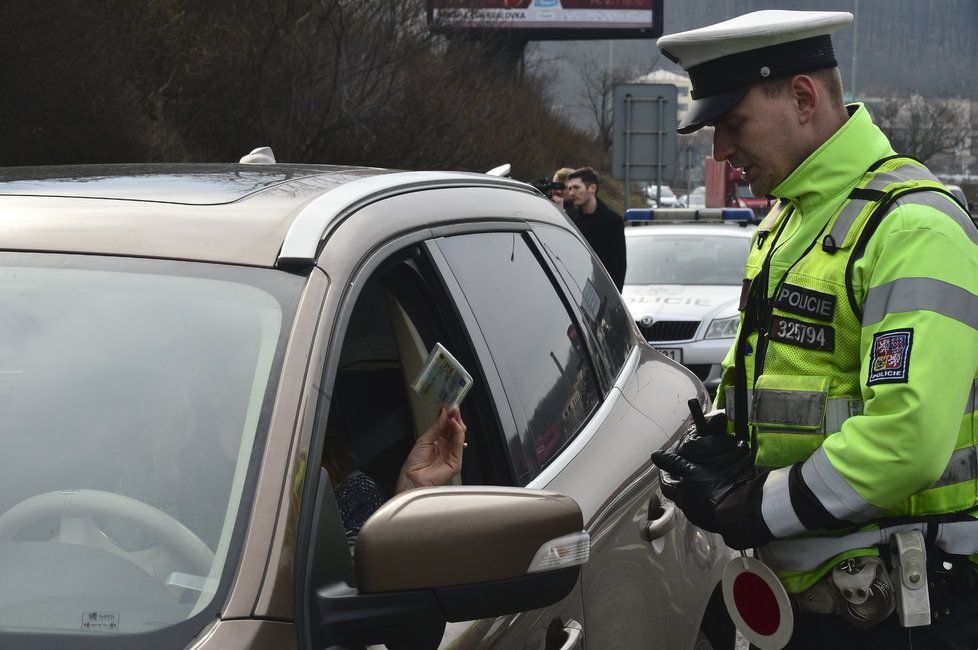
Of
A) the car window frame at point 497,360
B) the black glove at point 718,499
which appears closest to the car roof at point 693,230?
the car window frame at point 497,360

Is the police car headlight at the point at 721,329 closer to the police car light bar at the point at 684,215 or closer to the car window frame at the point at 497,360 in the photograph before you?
the police car light bar at the point at 684,215

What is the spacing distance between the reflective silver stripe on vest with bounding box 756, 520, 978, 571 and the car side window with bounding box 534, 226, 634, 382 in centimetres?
88

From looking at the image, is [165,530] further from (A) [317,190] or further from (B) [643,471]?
(B) [643,471]

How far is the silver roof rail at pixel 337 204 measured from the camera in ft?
7.11

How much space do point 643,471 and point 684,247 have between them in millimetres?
10455

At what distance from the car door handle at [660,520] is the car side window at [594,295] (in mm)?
356

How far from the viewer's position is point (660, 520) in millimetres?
3211

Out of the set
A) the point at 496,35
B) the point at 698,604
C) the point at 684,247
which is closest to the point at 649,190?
the point at 496,35

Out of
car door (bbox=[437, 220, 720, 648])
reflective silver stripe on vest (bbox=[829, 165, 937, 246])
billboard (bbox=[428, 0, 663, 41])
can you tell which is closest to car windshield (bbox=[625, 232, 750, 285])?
car door (bbox=[437, 220, 720, 648])

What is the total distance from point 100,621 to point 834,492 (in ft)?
4.09

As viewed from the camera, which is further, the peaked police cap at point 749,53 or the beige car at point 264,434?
the peaked police cap at point 749,53

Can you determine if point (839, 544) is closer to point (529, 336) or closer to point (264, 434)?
point (529, 336)

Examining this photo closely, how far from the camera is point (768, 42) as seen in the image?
8.76 feet

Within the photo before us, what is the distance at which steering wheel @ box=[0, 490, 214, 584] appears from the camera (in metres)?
1.91
